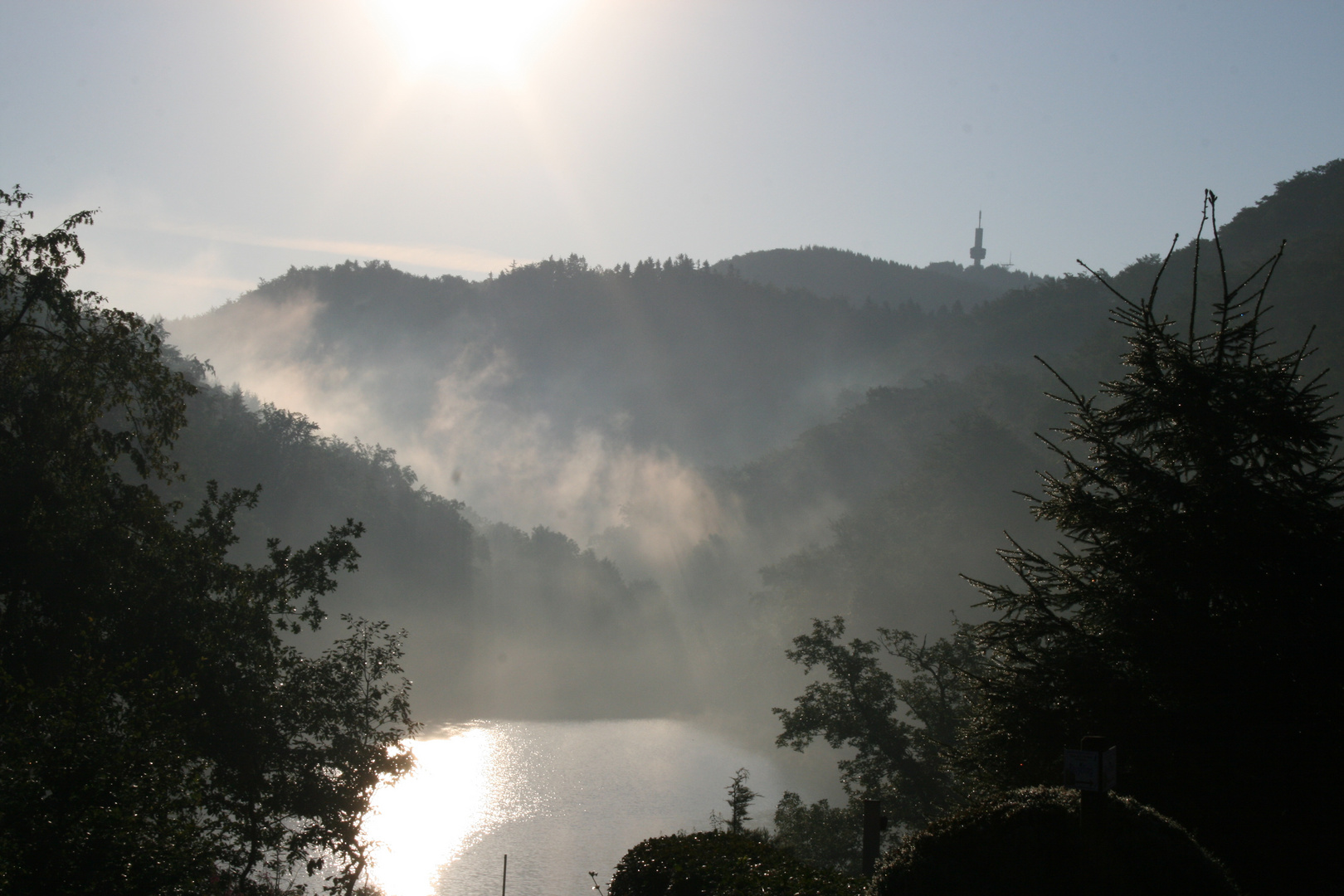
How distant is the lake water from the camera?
35.5m

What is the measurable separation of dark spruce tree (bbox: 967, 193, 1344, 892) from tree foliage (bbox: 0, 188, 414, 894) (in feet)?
30.0

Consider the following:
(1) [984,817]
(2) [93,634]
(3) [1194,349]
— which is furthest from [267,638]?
(3) [1194,349]

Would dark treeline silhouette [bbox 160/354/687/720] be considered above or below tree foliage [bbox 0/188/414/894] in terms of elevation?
above

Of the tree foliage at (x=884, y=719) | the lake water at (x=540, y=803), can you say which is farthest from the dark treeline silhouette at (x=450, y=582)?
the tree foliage at (x=884, y=719)

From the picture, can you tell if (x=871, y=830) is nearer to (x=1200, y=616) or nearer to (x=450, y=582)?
(x=1200, y=616)

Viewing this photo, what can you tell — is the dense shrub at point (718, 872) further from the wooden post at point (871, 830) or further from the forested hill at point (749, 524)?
the forested hill at point (749, 524)

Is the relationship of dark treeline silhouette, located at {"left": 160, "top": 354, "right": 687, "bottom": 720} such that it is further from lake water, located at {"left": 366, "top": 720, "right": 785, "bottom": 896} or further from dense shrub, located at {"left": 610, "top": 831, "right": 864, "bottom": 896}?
dense shrub, located at {"left": 610, "top": 831, "right": 864, "bottom": 896}

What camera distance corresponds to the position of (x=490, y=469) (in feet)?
635

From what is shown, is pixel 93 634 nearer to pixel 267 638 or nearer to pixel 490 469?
pixel 267 638

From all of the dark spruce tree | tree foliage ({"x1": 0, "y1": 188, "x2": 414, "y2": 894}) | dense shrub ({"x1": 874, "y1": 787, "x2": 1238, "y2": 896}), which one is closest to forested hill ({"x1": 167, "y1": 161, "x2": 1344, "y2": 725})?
tree foliage ({"x1": 0, "y1": 188, "x2": 414, "y2": 894})

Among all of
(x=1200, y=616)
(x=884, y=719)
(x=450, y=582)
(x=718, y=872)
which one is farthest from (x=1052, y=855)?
(x=450, y=582)

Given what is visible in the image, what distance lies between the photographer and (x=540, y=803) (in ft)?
156

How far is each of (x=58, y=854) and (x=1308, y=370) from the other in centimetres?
8558

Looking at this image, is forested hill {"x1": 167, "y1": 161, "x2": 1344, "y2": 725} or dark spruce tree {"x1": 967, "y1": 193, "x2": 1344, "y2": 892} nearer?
dark spruce tree {"x1": 967, "y1": 193, "x2": 1344, "y2": 892}
